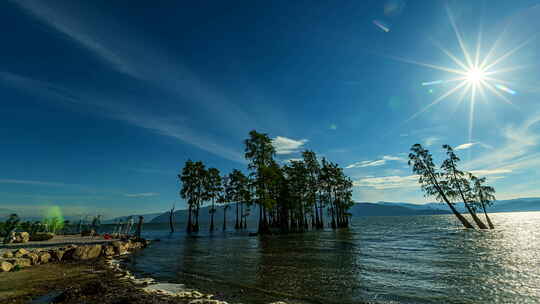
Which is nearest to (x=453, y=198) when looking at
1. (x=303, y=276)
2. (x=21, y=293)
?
(x=303, y=276)

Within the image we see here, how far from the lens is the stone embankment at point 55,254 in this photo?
1422 centimetres

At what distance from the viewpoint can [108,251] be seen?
21.0 meters

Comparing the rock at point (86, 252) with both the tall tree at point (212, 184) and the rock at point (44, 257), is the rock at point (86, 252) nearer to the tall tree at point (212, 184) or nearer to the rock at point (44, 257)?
the rock at point (44, 257)

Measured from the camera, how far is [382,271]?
1214 centimetres

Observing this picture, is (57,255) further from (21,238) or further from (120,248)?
(21,238)

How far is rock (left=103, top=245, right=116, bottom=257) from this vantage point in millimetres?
20750

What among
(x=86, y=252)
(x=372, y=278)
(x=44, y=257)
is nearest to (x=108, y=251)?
(x=86, y=252)

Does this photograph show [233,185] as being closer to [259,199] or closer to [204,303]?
[259,199]

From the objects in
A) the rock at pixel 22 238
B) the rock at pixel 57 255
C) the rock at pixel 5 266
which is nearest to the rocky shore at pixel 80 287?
the rock at pixel 5 266

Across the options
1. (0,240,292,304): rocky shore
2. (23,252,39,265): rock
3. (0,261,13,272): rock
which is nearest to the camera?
(0,240,292,304): rocky shore

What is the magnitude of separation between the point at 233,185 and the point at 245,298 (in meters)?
57.7

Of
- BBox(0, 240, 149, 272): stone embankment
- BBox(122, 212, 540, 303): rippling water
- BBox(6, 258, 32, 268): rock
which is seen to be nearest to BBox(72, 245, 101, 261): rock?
BBox(0, 240, 149, 272): stone embankment

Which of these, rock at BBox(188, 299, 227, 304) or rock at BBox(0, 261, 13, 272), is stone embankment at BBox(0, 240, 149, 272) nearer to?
rock at BBox(0, 261, 13, 272)

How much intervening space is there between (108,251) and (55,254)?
3.94 meters
